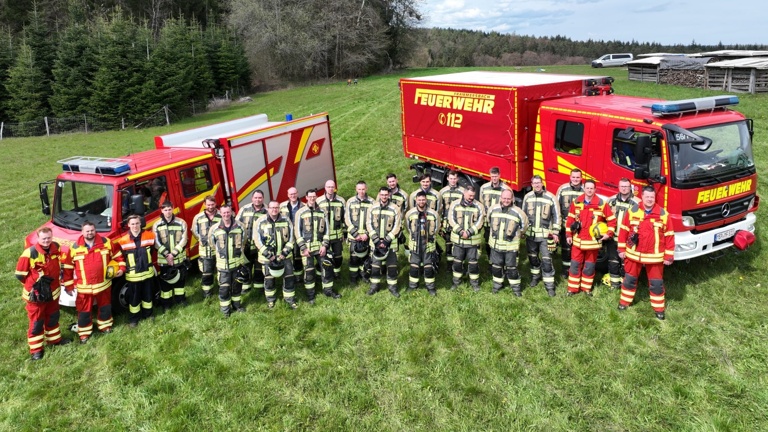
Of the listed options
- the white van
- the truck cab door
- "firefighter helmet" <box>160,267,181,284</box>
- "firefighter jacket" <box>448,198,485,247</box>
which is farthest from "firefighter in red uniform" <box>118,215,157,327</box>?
the white van

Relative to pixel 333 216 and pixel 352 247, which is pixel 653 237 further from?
pixel 333 216

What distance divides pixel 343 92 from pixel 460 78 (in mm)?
26967

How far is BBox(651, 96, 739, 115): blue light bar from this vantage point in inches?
281

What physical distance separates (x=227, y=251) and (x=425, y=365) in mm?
3591

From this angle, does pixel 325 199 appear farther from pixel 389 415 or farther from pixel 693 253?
pixel 693 253

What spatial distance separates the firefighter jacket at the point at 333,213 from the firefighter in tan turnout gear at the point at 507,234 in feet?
8.54

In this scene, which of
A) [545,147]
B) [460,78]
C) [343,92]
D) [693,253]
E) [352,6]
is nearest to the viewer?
[693,253]

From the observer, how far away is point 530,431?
520cm

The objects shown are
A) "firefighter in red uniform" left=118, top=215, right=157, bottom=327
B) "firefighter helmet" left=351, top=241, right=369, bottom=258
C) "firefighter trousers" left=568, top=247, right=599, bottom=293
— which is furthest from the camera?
"firefighter helmet" left=351, top=241, right=369, bottom=258

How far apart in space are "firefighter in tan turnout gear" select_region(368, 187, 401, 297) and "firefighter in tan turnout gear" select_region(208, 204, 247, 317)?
217 centimetres

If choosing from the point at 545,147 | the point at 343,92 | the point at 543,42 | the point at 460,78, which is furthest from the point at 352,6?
the point at 543,42

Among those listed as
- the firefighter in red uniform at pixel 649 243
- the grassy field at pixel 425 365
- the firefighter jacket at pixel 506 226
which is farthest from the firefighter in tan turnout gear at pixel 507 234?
the firefighter in red uniform at pixel 649 243

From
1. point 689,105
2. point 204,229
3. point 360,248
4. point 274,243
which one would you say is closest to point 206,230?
point 204,229

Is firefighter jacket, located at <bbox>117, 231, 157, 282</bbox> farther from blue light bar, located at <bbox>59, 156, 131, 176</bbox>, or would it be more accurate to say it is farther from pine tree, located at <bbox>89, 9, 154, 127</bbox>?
pine tree, located at <bbox>89, 9, 154, 127</bbox>
